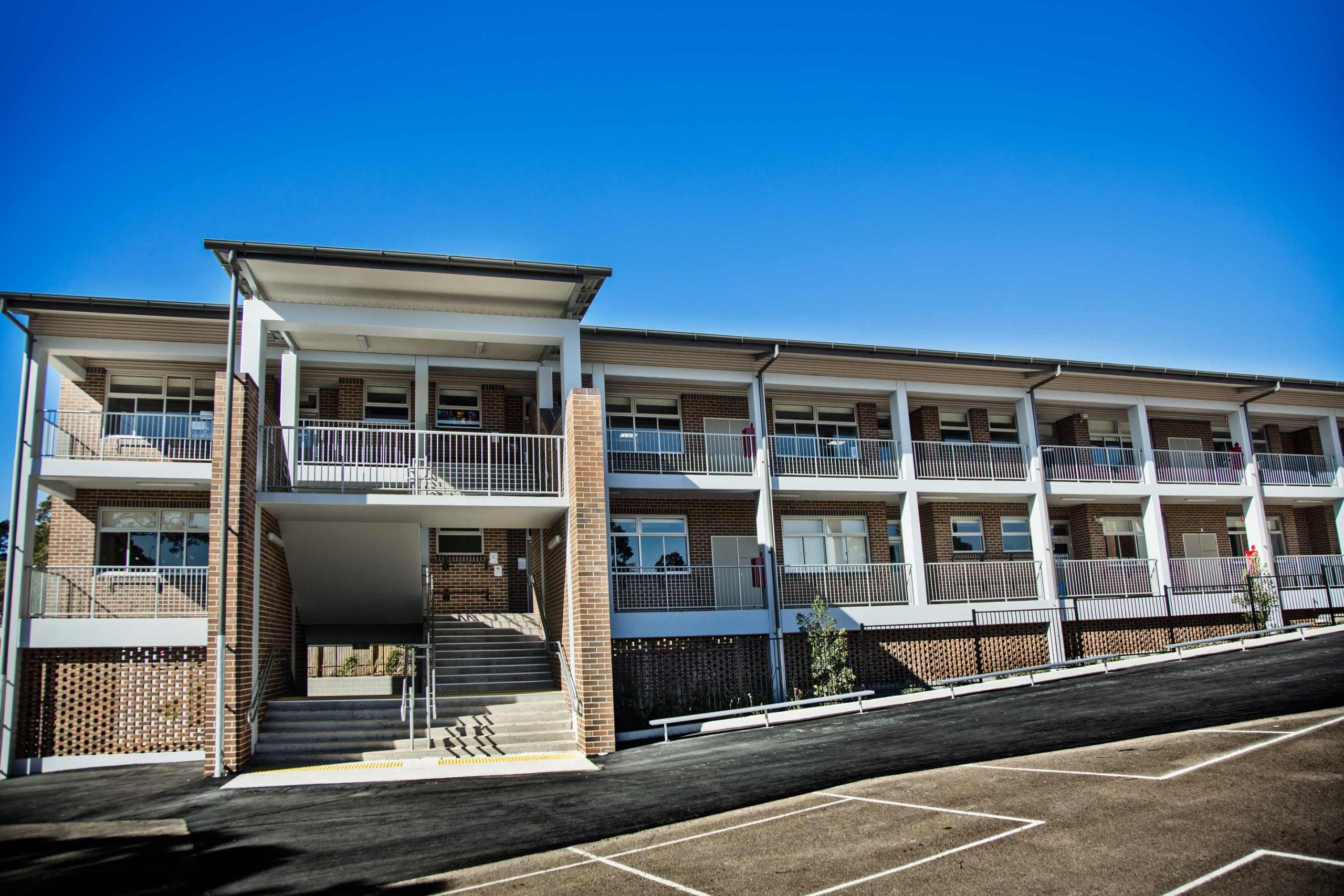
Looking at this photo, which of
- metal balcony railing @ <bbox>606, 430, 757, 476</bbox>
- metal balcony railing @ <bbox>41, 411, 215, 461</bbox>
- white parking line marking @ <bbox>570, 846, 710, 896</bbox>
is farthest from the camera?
metal balcony railing @ <bbox>606, 430, 757, 476</bbox>

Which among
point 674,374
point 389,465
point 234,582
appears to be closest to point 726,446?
point 674,374

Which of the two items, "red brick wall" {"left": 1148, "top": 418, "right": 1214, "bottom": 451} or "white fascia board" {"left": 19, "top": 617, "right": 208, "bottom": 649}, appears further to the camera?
"red brick wall" {"left": 1148, "top": 418, "right": 1214, "bottom": 451}

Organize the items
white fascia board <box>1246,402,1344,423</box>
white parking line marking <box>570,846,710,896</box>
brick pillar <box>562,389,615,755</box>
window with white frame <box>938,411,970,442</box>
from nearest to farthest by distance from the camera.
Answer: white parking line marking <box>570,846,710,896</box> < brick pillar <box>562,389,615,755</box> < window with white frame <box>938,411,970,442</box> < white fascia board <box>1246,402,1344,423</box>

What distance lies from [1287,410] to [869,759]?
21.7m

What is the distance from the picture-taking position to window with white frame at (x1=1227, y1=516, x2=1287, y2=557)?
1033 inches

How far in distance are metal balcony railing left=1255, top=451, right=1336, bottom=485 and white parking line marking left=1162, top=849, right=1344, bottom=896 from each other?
72.6 feet

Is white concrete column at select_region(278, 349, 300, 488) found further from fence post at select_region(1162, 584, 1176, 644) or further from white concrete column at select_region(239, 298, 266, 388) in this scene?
fence post at select_region(1162, 584, 1176, 644)

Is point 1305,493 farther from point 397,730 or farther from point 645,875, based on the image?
point 645,875

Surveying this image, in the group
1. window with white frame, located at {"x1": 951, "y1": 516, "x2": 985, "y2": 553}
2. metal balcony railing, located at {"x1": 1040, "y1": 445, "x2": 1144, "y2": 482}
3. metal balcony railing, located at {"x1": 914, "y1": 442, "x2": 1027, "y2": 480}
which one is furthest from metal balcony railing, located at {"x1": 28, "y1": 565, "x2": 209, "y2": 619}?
metal balcony railing, located at {"x1": 1040, "y1": 445, "x2": 1144, "y2": 482}

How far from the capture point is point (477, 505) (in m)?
15.4

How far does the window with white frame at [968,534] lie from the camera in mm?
23719

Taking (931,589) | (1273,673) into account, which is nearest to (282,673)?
(931,589)

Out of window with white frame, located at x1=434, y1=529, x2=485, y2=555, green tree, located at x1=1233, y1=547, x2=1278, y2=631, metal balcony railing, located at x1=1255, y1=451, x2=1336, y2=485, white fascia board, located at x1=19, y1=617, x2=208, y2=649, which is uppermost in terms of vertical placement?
metal balcony railing, located at x1=1255, y1=451, x2=1336, y2=485

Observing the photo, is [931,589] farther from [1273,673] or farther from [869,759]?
[869,759]
